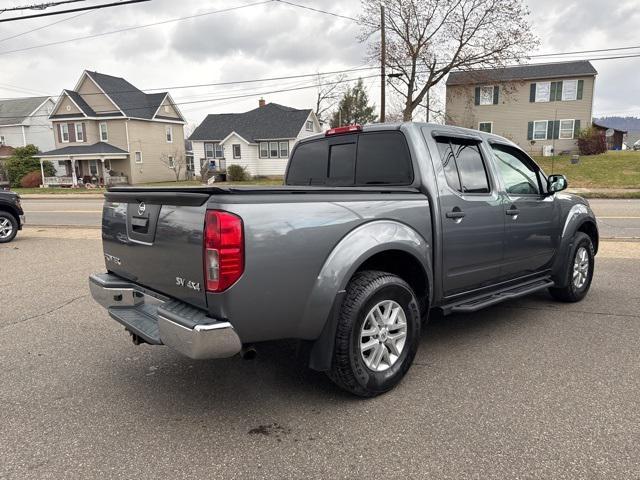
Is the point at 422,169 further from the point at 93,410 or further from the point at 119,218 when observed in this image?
the point at 93,410

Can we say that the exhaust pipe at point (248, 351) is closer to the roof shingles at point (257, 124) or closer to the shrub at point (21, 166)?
the roof shingles at point (257, 124)

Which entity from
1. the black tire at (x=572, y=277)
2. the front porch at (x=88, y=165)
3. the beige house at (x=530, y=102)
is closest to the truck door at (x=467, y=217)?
the black tire at (x=572, y=277)

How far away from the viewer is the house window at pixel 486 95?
121 ft

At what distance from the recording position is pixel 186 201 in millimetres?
2865

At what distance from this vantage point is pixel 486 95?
37062 mm

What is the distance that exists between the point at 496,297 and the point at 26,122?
5535 centimetres

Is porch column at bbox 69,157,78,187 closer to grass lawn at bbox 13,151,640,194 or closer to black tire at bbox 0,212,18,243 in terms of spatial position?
grass lawn at bbox 13,151,640,194

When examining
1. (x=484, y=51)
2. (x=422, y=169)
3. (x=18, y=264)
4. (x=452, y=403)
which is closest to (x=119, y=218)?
(x=422, y=169)

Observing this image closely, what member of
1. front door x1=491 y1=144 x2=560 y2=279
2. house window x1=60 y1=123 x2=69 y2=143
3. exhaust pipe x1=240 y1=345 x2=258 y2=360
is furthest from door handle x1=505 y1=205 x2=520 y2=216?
house window x1=60 y1=123 x2=69 y2=143

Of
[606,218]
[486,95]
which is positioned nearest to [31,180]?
[486,95]

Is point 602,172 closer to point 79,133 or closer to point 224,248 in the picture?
point 224,248

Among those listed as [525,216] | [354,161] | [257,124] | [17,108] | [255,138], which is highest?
[17,108]

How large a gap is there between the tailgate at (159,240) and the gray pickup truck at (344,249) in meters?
0.01

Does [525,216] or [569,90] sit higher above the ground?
[569,90]
